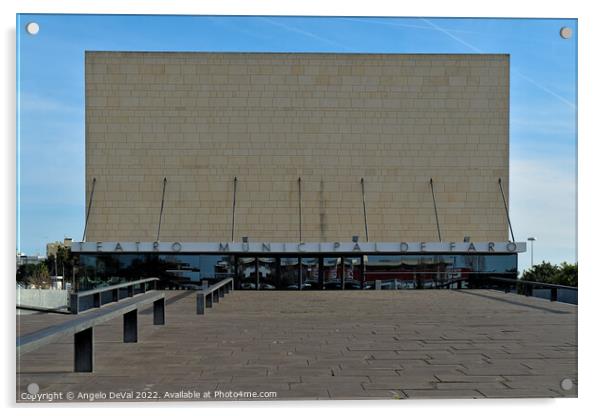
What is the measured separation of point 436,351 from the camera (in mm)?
9180

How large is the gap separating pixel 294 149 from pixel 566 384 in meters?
27.3

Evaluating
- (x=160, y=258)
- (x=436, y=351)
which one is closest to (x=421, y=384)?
(x=436, y=351)

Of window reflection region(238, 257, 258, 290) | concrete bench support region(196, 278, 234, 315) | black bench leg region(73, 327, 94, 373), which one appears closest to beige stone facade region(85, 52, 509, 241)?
window reflection region(238, 257, 258, 290)

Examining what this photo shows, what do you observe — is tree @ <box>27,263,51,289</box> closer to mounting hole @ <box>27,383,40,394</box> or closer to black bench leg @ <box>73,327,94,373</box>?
black bench leg @ <box>73,327,94,373</box>

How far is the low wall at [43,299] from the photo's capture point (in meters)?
16.4

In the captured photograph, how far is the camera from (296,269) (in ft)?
103

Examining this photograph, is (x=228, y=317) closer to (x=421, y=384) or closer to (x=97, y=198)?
(x=421, y=384)

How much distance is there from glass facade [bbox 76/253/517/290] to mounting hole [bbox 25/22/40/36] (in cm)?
2473

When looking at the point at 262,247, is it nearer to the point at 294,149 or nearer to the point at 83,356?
the point at 294,149

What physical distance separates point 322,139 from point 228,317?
20.2 m

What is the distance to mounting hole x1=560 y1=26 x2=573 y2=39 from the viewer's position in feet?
21.6

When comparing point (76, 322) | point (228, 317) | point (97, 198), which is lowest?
point (228, 317)

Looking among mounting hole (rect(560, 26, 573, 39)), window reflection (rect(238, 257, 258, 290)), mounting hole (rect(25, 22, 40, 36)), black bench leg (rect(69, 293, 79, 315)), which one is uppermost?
mounting hole (rect(560, 26, 573, 39))

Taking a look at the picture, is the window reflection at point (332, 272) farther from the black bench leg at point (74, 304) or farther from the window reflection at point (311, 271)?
the black bench leg at point (74, 304)
